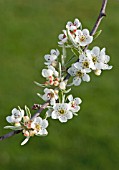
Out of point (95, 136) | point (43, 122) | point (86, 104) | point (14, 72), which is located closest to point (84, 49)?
point (43, 122)

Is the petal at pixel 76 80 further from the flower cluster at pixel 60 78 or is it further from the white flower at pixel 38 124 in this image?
the white flower at pixel 38 124

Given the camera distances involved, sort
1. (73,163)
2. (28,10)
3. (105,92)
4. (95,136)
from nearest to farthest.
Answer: (73,163)
(95,136)
(105,92)
(28,10)

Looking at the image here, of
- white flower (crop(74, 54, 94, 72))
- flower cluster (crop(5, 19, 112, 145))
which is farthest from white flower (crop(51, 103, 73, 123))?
white flower (crop(74, 54, 94, 72))

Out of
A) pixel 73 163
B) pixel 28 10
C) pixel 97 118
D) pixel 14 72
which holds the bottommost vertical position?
pixel 73 163

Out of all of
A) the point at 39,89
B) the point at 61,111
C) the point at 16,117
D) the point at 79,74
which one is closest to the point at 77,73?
the point at 79,74

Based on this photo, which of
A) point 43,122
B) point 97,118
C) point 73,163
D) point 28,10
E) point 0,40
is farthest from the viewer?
point 28,10

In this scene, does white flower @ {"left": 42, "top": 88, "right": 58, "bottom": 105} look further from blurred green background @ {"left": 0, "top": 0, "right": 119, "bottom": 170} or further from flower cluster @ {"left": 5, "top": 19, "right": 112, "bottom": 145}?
blurred green background @ {"left": 0, "top": 0, "right": 119, "bottom": 170}

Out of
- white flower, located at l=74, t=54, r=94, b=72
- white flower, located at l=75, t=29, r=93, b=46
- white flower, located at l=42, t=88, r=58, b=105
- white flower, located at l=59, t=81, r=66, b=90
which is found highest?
white flower, located at l=75, t=29, r=93, b=46

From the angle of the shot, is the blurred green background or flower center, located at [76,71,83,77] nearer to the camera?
flower center, located at [76,71,83,77]

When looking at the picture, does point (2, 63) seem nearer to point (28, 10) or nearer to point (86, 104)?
point (86, 104)
